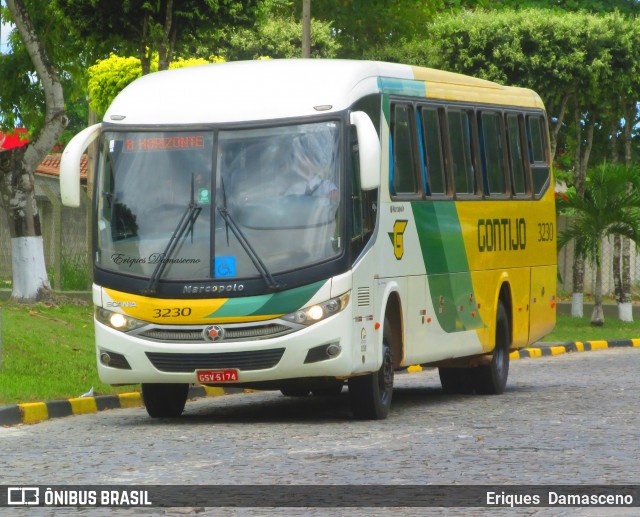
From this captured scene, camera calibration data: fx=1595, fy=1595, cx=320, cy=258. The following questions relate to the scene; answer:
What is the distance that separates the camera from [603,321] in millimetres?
31828

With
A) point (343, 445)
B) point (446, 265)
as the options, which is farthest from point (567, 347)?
point (343, 445)

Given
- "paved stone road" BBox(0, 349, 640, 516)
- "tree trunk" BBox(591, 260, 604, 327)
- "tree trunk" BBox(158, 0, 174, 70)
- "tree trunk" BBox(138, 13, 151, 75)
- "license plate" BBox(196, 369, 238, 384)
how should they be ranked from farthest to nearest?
"tree trunk" BBox(591, 260, 604, 327), "tree trunk" BBox(138, 13, 151, 75), "tree trunk" BBox(158, 0, 174, 70), "license plate" BBox(196, 369, 238, 384), "paved stone road" BBox(0, 349, 640, 516)

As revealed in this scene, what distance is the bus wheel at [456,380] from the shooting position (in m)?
18.3

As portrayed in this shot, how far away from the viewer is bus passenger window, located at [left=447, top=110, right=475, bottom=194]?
1684 cm

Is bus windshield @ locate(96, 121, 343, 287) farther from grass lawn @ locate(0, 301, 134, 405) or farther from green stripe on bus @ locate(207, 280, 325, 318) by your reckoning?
grass lawn @ locate(0, 301, 134, 405)

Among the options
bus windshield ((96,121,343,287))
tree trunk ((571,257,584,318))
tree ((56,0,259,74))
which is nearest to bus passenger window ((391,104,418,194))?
bus windshield ((96,121,343,287))

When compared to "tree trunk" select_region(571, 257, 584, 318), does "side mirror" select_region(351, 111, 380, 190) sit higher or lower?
higher

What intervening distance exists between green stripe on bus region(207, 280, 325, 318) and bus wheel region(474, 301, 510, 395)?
5.09 m

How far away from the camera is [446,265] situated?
643 inches

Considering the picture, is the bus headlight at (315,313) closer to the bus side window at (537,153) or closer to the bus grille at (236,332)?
the bus grille at (236,332)

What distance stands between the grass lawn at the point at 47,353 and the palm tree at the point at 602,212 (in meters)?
10.8

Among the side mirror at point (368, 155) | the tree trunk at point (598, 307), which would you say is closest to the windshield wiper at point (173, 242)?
the side mirror at point (368, 155)

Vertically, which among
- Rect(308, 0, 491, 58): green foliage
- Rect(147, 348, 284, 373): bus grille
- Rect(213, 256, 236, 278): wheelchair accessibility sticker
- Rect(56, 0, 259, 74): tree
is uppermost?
Rect(308, 0, 491, 58): green foliage

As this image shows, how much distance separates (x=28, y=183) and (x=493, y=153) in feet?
30.5
